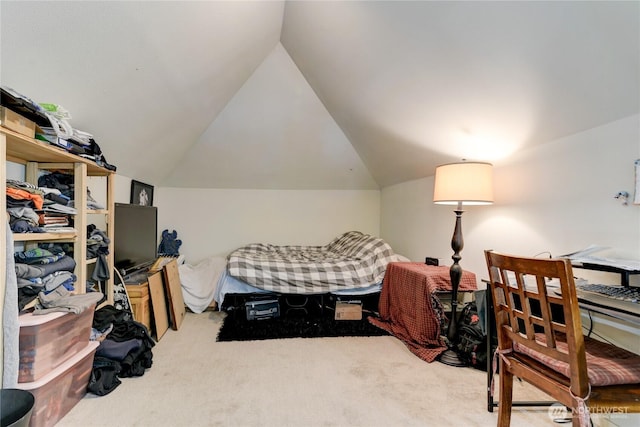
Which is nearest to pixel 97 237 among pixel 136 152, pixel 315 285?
pixel 136 152

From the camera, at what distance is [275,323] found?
3080mm

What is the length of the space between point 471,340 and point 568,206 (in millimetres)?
1108

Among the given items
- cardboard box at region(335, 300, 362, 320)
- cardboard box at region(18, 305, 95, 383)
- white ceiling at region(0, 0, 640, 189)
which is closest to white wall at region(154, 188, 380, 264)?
white ceiling at region(0, 0, 640, 189)

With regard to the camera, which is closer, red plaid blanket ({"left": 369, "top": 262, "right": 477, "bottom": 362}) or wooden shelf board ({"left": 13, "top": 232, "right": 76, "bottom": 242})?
wooden shelf board ({"left": 13, "top": 232, "right": 76, "bottom": 242})

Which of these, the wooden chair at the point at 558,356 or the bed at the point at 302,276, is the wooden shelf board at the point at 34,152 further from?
the wooden chair at the point at 558,356

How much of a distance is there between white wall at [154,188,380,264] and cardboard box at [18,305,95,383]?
2.89 metres

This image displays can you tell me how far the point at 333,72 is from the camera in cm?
286

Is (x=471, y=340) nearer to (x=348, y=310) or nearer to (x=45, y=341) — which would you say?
(x=348, y=310)

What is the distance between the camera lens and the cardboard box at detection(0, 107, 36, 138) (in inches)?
50.1

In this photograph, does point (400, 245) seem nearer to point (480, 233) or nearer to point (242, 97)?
point (480, 233)

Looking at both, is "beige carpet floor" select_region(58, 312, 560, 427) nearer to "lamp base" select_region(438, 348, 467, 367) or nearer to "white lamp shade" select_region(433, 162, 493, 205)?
"lamp base" select_region(438, 348, 467, 367)

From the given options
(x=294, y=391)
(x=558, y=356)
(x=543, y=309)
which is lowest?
(x=294, y=391)

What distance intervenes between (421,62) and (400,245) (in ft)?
8.30

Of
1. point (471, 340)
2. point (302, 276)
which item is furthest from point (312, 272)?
point (471, 340)
